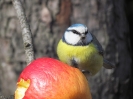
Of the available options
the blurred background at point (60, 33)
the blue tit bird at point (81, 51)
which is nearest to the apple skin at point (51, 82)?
the blue tit bird at point (81, 51)

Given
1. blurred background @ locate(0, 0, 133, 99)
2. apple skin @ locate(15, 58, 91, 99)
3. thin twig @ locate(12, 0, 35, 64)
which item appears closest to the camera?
apple skin @ locate(15, 58, 91, 99)

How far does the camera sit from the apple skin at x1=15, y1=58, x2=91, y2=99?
3.20 ft

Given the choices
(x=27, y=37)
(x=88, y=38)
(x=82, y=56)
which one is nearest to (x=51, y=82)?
(x=27, y=37)

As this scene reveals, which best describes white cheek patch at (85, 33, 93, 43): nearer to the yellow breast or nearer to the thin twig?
the yellow breast

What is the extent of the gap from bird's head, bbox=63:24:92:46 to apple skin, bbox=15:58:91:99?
26.2 inches

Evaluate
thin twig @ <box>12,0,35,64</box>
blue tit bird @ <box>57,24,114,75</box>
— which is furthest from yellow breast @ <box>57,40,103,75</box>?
thin twig @ <box>12,0,35,64</box>

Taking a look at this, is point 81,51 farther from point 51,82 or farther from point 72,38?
point 51,82

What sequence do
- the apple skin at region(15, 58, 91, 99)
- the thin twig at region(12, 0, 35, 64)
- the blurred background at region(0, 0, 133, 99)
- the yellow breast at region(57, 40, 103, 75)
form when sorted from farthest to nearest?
the blurred background at region(0, 0, 133, 99), the yellow breast at region(57, 40, 103, 75), the thin twig at region(12, 0, 35, 64), the apple skin at region(15, 58, 91, 99)

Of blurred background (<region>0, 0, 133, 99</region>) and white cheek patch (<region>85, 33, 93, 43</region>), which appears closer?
white cheek patch (<region>85, 33, 93, 43</region>)

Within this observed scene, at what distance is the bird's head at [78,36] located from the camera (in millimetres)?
1701

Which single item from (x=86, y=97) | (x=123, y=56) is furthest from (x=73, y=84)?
(x=123, y=56)

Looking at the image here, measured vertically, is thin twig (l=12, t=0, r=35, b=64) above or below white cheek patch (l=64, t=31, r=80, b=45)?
above

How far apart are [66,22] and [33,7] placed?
0.72ft

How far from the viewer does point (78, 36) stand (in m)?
1.71
